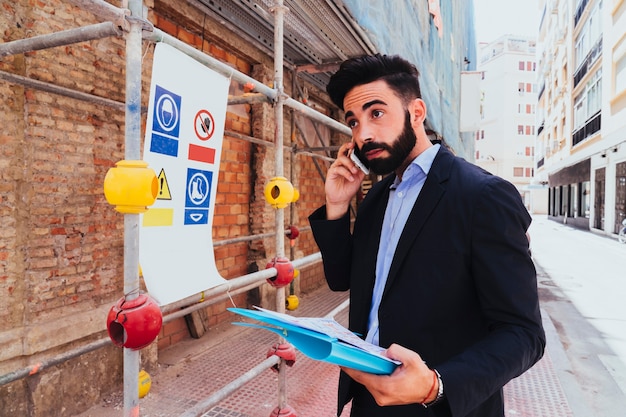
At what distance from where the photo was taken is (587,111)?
2189cm

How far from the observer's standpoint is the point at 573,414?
3.63m

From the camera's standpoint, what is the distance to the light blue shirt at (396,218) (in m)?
1.60

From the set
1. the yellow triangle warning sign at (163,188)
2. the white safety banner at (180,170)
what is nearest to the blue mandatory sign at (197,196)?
the white safety banner at (180,170)

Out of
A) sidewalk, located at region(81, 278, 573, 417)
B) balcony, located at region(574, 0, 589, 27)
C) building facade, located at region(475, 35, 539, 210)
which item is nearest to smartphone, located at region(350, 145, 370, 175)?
sidewalk, located at region(81, 278, 573, 417)

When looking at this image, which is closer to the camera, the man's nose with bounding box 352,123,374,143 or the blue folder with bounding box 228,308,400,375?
the blue folder with bounding box 228,308,400,375

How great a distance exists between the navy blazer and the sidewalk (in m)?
2.34

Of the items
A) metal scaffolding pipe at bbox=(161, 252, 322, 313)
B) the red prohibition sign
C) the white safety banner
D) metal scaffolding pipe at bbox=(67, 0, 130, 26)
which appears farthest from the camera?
the red prohibition sign

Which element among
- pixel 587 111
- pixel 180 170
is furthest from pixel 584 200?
pixel 180 170

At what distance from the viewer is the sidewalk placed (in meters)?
3.54

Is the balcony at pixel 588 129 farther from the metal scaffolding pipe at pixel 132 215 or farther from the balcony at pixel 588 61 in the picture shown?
the metal scaffolding pipe at pixel 132 215

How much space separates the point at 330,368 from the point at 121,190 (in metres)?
3.72

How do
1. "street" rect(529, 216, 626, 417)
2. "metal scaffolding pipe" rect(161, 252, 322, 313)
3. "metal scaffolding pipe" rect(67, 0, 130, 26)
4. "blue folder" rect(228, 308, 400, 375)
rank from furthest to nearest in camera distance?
"street" rect(529, 216, 626, 417)
"metal scaffolding pipe" rect(161, 252, 322, 313)
"metal scaffolding pipe" rect(67, 0, 130, 26)
"blue folder" rect(228, 308, 400, 375)

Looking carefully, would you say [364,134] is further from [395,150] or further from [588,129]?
[588,129]

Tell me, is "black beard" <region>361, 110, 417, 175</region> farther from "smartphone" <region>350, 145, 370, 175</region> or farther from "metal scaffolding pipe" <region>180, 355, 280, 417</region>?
"metal scaffolding pipe" <region>180, 355, 280, 417</region>
